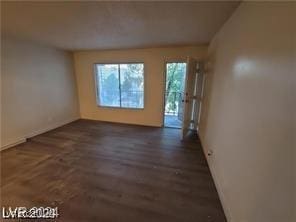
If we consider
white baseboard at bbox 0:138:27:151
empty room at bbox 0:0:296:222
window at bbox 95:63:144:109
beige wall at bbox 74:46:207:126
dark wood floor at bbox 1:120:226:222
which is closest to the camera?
empty room at bbox 0:0:296:222

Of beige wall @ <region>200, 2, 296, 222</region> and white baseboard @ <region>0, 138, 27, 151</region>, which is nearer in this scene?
beige wall @ <region>200, 2, 296, 222</region>

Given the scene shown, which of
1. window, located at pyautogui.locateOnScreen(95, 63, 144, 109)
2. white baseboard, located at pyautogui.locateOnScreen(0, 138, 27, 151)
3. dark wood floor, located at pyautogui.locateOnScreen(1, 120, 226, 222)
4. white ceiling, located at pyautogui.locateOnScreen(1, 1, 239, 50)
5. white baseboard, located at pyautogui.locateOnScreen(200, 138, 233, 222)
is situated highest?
white ceiling, located at pyautogui.locateOnScreen(1, 1, 239, 50)

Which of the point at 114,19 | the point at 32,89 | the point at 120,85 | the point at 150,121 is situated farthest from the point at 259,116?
the point at 32,89

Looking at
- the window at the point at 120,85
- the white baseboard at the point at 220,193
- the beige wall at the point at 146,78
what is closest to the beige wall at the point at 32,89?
the beige wall at the point at 146,78

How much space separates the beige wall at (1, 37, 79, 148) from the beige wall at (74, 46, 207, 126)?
16.7 inches

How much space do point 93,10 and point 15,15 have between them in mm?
1135

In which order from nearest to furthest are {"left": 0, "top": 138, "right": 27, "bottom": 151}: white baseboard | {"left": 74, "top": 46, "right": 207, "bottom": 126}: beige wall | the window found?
1. {"left": 0, "top": 138, "right": 27, "bottom": 151}: white baseboard
2. {"left": 74, "top": 46, "right": 207, "bottom": 126}: beige wall
3. the window

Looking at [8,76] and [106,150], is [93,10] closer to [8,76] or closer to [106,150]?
[106,150]

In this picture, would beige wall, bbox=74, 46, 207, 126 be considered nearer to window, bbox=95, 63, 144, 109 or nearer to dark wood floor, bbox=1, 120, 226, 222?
window, bbox=95, 63, 144, 109

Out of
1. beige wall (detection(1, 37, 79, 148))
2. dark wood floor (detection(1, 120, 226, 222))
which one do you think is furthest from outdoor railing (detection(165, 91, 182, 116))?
beige wall (detection(1, 37, 79, 148))

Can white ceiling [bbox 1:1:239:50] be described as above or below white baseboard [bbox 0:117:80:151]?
above

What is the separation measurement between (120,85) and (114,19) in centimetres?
276

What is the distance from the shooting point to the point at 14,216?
1722 millimetres

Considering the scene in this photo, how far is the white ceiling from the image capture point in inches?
71.9
